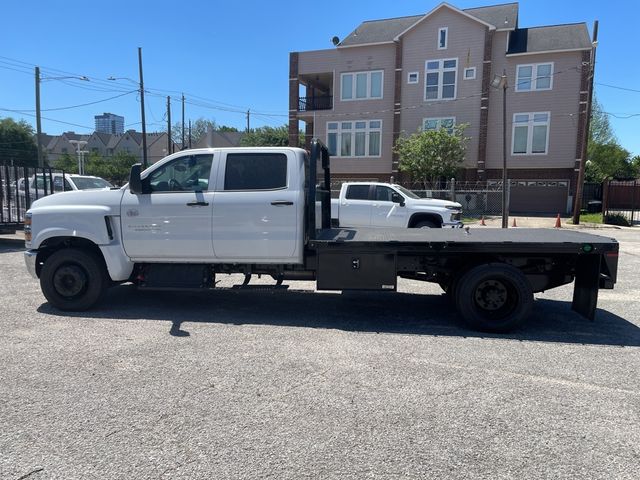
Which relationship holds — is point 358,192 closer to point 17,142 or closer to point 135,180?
point 135,180

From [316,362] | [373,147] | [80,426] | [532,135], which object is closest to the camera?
[80,426]

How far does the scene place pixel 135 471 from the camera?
9.28 ft

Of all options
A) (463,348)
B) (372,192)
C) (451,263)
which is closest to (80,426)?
(463,348)

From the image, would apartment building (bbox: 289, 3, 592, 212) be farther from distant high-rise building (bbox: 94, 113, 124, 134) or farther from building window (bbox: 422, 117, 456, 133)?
distant high-rise building (bbox: 94, 113, 124, 134)

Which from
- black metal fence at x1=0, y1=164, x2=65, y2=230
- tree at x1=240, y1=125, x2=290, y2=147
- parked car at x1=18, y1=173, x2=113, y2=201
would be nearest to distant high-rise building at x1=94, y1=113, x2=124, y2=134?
tree at x1=240, y1=125, x2=290, y2=147

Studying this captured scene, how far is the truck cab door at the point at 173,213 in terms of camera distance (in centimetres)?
602

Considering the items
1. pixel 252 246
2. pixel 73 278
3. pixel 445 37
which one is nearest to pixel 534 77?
pixel 445 37

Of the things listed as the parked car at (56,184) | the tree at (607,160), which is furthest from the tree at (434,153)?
the tree at (607,160)

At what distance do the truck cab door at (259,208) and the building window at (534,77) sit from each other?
90.6ft

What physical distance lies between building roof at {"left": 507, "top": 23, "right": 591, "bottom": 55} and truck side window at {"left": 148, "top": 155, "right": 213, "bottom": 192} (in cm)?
2817

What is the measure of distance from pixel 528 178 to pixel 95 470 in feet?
102

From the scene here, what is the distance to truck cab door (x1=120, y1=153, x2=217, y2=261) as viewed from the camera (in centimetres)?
602

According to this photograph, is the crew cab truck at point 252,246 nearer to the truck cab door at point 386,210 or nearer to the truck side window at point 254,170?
the truck side window at point 254,170

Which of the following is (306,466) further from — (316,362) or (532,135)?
(532,135)
